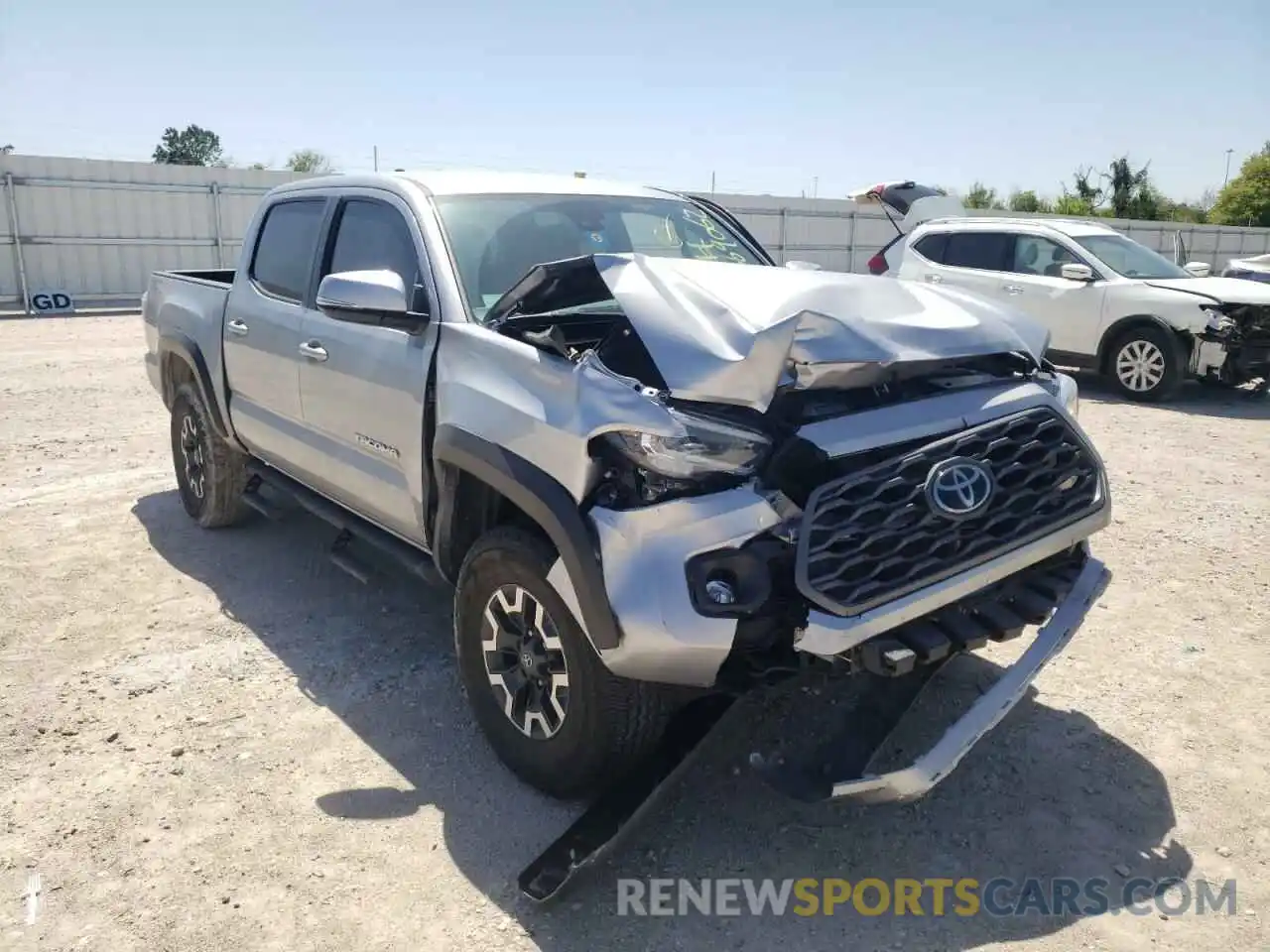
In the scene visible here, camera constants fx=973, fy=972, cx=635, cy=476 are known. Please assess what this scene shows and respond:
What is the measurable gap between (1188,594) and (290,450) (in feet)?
14.4

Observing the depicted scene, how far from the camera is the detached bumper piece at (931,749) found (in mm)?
2564

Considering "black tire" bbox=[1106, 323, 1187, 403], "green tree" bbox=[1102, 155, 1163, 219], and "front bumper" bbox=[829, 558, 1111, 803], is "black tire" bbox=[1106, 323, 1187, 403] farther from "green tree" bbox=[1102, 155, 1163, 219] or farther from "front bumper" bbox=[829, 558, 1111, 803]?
"green tree" bbox=[1102, 155, 1163, 219]

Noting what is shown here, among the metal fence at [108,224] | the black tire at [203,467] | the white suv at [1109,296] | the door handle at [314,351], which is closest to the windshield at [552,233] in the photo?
the door handle at [314,351]

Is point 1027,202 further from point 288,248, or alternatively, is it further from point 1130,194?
point 288,248

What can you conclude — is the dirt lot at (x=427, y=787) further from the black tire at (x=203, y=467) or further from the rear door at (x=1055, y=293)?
the rear door at (x=1055, y=293)

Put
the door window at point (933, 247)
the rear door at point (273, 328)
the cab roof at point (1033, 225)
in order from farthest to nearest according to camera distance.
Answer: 1. the door window at point (933, 247)
2. the cab roof at point (1033, 225)
3. the rear door at point (273, 328)

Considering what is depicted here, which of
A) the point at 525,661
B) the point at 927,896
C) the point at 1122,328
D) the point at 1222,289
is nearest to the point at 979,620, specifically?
the point at 927,896

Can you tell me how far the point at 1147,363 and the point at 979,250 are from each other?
2.27 metres

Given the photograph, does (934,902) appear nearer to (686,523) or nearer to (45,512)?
(686,523)

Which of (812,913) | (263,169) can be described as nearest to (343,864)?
(812,913)

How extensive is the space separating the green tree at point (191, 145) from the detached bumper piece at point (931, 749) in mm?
72566

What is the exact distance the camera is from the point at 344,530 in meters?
4.41

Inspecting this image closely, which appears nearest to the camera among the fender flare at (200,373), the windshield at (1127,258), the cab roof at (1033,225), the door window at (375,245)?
the door window at (375,245)

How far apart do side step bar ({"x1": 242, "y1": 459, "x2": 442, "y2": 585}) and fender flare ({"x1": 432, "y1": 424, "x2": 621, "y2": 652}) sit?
2.30 feet
